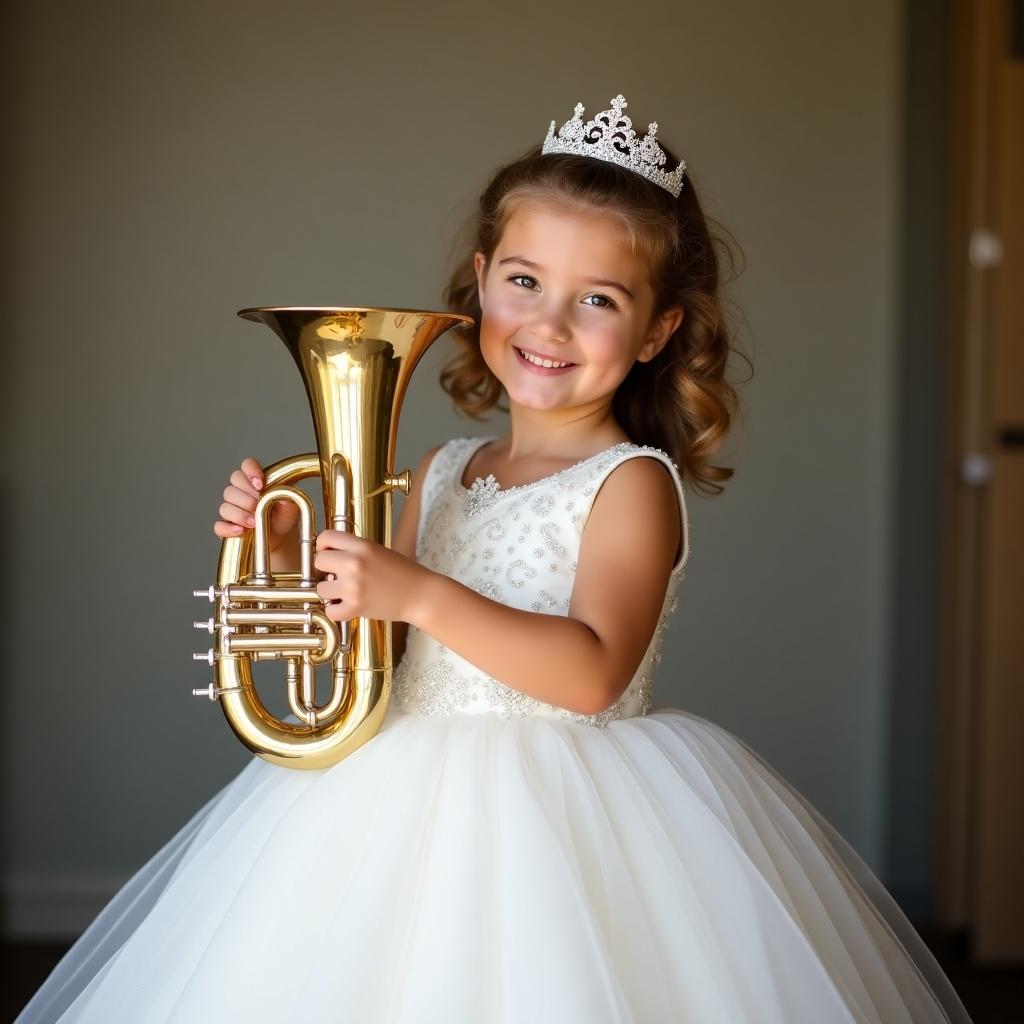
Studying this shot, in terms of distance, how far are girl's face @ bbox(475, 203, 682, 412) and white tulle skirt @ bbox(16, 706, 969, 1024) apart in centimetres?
45

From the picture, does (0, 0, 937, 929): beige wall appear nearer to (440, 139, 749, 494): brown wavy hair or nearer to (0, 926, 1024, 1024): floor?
(0, 926, 1024, 1024): floor

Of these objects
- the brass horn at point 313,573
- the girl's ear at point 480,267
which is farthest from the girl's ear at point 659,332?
the brass horn at point 313,573

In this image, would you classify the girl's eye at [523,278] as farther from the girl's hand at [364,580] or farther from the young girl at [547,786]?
the girl's hand at [364,580]

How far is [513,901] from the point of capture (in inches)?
53.5

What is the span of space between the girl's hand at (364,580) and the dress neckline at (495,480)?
1.21 feet

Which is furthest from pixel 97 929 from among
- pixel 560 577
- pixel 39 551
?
pixel 39 551

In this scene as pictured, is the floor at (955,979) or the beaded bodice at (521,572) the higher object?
the beaded bodice at (521,572)

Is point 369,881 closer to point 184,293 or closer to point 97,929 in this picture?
point 97,929

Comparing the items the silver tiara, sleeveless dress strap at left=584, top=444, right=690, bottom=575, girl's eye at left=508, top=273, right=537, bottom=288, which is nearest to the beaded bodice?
sleeveless dress strap at left=584, top=444, right=690, bottom=575

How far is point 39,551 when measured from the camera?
3330 mm

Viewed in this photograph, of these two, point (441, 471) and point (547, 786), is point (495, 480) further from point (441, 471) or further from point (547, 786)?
point (547, 786)

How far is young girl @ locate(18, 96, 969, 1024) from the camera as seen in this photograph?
1358mm

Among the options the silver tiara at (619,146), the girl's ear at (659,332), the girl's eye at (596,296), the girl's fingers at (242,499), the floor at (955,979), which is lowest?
the floor at (955,979)

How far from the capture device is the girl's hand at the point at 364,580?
57.7 inches
